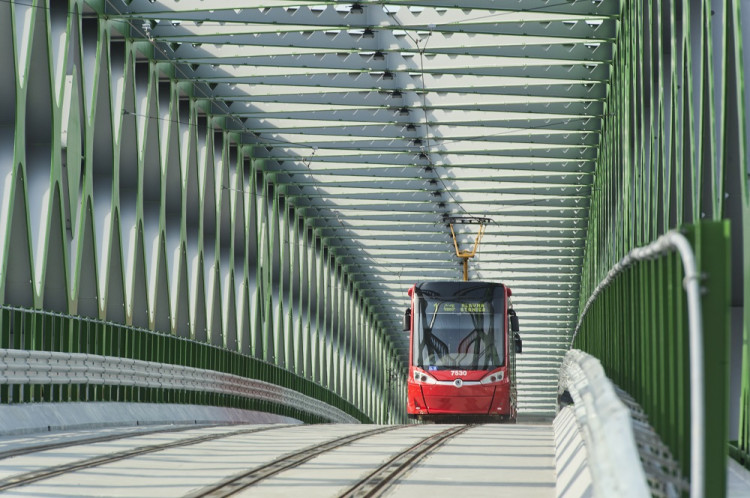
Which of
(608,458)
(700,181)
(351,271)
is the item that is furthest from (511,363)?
(351,271)

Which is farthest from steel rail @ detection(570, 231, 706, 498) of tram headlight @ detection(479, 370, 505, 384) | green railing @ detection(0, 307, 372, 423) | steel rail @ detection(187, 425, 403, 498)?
tram headlight @ detection(479, 370, 505, 384)

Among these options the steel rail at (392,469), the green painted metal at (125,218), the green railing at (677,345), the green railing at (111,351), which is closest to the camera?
the green railing at (677,345)

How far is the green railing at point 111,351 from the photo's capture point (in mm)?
17750

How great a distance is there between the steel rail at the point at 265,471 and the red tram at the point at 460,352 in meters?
12.7

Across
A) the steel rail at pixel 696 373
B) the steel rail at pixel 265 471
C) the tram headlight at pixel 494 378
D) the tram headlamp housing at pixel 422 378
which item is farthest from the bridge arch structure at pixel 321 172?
the tram headlamp housing at pixel 422 378

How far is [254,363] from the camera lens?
38.3m

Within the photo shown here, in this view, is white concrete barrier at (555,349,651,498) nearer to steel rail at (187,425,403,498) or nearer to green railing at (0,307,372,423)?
steel rail at (187,425,403,498)

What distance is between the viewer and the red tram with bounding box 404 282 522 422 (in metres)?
A: 28.2

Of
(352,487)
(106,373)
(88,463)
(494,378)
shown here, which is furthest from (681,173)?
(494,378)

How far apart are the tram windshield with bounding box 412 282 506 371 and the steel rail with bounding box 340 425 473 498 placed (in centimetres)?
1256

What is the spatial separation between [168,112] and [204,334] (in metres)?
6.02

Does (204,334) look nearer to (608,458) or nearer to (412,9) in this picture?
(412,9)

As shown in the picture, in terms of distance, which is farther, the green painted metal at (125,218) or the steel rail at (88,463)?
the green painted metal at (125,218)

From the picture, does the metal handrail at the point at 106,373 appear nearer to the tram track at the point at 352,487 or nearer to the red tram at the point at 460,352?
the tram track at the point at 352,487
